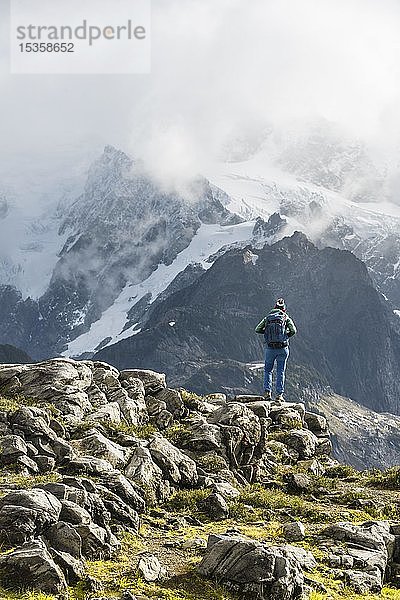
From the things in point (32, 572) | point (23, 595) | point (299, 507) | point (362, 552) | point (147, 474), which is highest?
point (32, 572)

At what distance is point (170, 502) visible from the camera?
53.8 ft

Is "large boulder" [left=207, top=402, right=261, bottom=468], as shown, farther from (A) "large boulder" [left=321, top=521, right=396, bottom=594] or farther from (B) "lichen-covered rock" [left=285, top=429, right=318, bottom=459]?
(A) "large boulder" [left=321, top=521, right=396, bottom=594]

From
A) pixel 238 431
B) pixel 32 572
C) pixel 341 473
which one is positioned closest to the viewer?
pixel 32 572

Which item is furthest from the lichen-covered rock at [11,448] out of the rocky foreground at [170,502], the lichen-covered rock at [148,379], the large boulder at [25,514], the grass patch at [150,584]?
the lichen-covered rock at [148,379]

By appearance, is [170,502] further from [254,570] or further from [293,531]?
[254,570]

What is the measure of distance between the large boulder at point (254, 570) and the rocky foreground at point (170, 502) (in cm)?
2

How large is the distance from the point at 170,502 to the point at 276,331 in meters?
14.8

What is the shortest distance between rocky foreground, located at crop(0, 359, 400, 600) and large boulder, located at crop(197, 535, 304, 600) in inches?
0.8

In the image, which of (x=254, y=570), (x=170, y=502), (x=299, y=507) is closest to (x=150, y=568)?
(x=254, y=570)

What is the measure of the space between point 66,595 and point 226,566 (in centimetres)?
290

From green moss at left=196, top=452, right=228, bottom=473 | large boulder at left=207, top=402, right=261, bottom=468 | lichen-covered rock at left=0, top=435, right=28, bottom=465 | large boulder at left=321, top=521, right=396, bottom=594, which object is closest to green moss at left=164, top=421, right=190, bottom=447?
green moss at left=196, top=452, right=228, bottom=473

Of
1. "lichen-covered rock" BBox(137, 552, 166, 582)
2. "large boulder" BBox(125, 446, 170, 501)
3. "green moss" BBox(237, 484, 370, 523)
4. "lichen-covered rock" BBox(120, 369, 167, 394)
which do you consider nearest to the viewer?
"lichen-covered rock" BBox(137, 552, 166, 582)

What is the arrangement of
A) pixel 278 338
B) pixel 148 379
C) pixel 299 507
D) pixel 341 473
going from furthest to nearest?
pixel 148 379 < pixel 278 338 < pixel 341 473 < pixel 299 507

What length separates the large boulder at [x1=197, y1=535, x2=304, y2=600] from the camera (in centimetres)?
1085
